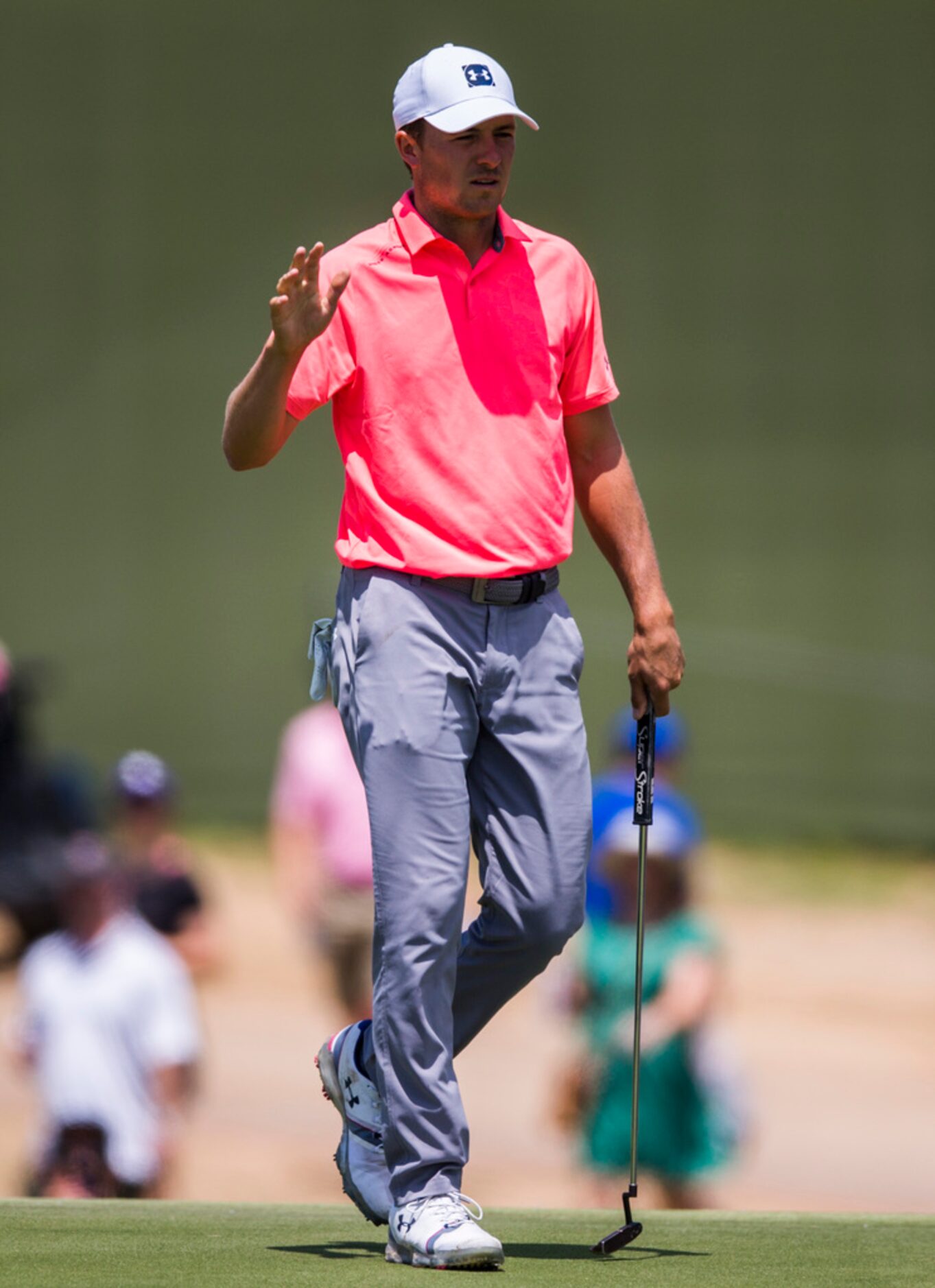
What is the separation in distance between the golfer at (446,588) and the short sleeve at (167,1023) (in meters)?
4.00

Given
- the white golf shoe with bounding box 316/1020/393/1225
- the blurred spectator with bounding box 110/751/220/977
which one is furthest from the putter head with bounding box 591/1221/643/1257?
the blurred spectator with bounding box 110/751/220/977

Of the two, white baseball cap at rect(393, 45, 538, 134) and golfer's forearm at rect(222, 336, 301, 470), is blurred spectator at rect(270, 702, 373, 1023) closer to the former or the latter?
golfer's forearm at rect(222, 336, 301, 470)

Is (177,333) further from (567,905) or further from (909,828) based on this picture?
(567,905)

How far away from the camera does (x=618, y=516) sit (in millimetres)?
→ 4426

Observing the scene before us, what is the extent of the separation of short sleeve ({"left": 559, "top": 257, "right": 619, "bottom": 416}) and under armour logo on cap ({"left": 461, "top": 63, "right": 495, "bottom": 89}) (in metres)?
0.39

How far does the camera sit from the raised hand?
3990 millimetres

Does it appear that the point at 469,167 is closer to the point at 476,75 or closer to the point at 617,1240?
the point at 476,75

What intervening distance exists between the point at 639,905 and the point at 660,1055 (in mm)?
3259

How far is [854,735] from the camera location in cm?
1844

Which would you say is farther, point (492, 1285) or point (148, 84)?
point (148, 84)

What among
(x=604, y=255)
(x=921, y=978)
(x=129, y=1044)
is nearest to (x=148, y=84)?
(x=604, y=255)

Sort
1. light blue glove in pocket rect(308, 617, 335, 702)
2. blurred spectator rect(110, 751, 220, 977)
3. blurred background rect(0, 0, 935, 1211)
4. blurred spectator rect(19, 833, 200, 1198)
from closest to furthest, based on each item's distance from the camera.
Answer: light blue glove in pocket rect(308, 617, 335, 702)
blurred spectator rect(19, 833, 200, 1198)
blurred spectator rect(110, 751, 220, 977)
blurred background rect(0, 0, 935, 1211)

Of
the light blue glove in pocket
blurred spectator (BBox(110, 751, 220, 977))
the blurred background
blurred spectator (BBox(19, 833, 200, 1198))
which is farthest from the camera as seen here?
the blurred background

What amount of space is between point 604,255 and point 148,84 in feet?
13.3
